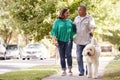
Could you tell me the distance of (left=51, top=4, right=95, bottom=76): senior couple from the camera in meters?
12.2

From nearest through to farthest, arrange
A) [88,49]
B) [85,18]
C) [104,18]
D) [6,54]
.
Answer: [88,49] → [85,18] → [104,18] → [6,54]

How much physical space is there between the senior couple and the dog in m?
0.81

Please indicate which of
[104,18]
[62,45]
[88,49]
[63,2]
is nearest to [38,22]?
A: [63,2]

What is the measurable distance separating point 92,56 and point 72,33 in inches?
57.2

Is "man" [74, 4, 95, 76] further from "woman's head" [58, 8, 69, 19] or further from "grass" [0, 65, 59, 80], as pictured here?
"grass" [0, 65, 59, 80]

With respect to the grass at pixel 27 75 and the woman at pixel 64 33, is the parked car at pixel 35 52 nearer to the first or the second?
the grass at pixel 27 75

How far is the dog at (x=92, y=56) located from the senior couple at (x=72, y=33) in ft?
2.65

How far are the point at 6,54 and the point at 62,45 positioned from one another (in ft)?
99.2

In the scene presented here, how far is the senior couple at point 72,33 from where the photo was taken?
480 inches

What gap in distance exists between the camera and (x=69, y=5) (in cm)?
2212

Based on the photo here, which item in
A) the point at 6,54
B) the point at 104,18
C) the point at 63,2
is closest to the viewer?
the point at 63,2

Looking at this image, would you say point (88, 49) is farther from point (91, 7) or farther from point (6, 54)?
point (6, 54)

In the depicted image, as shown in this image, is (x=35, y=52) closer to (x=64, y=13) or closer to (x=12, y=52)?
(x=12, y=52)

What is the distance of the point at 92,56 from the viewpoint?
1120 cm
